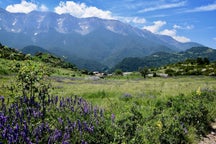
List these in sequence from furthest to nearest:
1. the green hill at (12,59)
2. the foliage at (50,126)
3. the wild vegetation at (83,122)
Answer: the green hill at (12,59)
the wild vegetation at (83,122)
the foliage at (50,126)

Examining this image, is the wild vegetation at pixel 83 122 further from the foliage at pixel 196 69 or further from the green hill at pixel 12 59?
the foliage at pixel 196 69

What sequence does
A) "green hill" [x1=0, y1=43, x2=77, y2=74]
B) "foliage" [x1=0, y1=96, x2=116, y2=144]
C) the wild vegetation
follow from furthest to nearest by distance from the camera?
1. "green hill" [x1=0, y1=43, x2=77, y2=74]
2. the wild vegetation
3. "foliage" [x1=0, y1=96, x2=116, y2=144]

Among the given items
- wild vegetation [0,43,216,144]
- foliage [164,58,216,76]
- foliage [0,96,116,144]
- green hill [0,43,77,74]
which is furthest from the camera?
foliage [164,58,216,76]

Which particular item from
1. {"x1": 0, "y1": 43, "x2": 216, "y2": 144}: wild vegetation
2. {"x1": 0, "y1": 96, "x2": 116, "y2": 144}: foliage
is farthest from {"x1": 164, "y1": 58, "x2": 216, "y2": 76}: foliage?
{"x1": 0, "y1": 96, "x2": 116, "y2": 144}: foliage

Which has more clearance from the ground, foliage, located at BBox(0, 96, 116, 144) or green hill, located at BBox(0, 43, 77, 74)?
green hill, located at BBox(0, 43, 77, 74)

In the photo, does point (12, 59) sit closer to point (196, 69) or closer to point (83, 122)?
point (83, 122)

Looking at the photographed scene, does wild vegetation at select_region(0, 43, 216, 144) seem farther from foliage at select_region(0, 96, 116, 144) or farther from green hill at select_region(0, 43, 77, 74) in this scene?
green hill at select_region(0, 43, 77, 74)

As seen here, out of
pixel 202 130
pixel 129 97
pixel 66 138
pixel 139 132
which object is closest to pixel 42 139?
pixel 66 138

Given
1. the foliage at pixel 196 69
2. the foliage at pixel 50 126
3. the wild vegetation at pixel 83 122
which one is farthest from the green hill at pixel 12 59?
the foliage at pixel 196 69

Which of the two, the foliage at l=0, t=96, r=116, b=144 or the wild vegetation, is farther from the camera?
the wild vegetation

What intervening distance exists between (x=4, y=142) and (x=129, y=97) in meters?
12.6

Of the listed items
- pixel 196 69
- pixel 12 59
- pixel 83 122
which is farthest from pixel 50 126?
pixel 196 69

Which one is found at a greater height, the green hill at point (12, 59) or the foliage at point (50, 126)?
the green hill at point (12, 59)

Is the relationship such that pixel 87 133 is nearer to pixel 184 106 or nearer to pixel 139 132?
pixel 139 132
